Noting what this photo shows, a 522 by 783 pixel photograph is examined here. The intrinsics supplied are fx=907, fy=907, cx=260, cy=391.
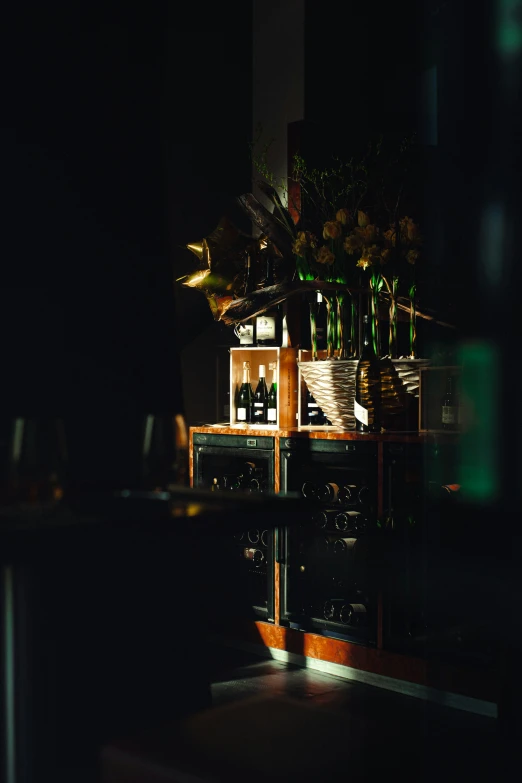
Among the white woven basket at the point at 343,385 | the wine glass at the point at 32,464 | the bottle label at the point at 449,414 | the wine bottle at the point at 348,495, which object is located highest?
the white woven basket at the point at 343,385

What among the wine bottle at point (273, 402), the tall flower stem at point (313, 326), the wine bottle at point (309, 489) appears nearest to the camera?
the wine bottle at point (309, 489)

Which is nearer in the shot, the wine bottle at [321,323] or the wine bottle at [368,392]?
the wine bottle at [368,392]

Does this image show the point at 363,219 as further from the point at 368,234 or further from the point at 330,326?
the point at 330,326

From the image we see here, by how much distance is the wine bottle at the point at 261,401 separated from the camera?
14.4 ft

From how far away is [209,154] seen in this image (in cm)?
507

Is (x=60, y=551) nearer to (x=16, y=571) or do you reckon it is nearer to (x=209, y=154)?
(x=16, y=571)

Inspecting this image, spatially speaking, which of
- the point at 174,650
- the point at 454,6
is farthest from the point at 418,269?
the point at 174,650

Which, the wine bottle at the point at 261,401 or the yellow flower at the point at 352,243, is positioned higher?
the yellow flower at the point at 352,243

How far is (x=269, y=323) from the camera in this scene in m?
4.33

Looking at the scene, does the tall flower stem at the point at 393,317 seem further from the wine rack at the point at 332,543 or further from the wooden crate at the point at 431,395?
the wine rack at the point at 332,543

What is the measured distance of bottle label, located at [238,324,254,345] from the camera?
4.43 meters

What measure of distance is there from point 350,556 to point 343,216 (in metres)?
1.44

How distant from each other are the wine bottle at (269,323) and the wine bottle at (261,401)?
0.44 feet

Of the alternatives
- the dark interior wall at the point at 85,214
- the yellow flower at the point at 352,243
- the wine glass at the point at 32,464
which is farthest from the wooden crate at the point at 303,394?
the wine glass at the point at 32,464
